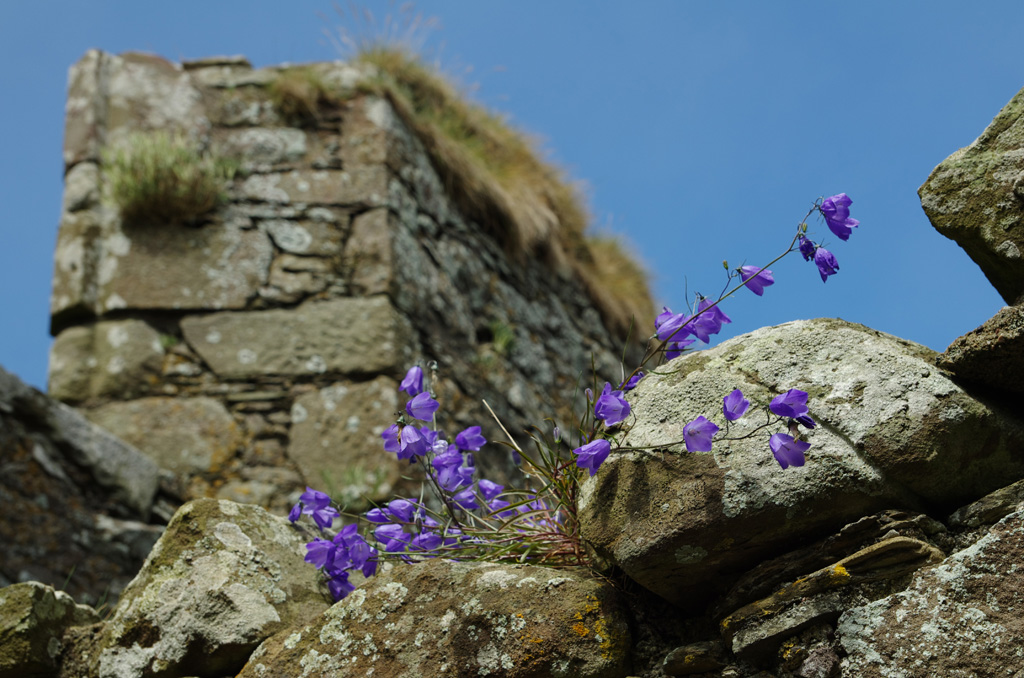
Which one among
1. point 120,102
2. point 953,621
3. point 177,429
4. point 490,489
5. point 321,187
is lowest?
point 953,621

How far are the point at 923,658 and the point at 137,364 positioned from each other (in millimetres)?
4455

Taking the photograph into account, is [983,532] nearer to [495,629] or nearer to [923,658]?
[923,658]

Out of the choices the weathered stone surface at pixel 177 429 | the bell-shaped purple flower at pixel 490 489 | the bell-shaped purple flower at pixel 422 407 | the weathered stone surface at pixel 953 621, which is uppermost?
the weathered stone surface at pixel 177 429

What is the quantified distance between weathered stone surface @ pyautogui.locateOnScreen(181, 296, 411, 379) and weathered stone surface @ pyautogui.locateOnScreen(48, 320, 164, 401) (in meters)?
0.23

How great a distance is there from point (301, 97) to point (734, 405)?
190 inches

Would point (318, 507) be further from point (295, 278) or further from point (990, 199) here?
point (295, 278)

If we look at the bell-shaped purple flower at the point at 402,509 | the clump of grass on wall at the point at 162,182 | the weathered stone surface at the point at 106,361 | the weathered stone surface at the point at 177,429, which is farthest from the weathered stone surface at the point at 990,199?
the clump of grass on wall at the point at 162,182

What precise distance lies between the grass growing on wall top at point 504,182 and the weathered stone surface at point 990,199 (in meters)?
4.77

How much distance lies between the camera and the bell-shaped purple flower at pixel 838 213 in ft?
5.88

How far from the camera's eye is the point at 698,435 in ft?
4.89

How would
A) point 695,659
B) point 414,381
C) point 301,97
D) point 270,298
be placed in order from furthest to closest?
point 301,97 < point 270,298 < point 414,381 < point 695,659

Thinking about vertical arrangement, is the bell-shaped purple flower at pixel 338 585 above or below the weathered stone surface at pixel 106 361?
below

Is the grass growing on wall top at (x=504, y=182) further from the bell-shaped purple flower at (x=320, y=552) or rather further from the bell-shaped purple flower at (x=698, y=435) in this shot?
the bell-shaped purple flower at (x=698, y=435)

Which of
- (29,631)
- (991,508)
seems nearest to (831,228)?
(991,508)
